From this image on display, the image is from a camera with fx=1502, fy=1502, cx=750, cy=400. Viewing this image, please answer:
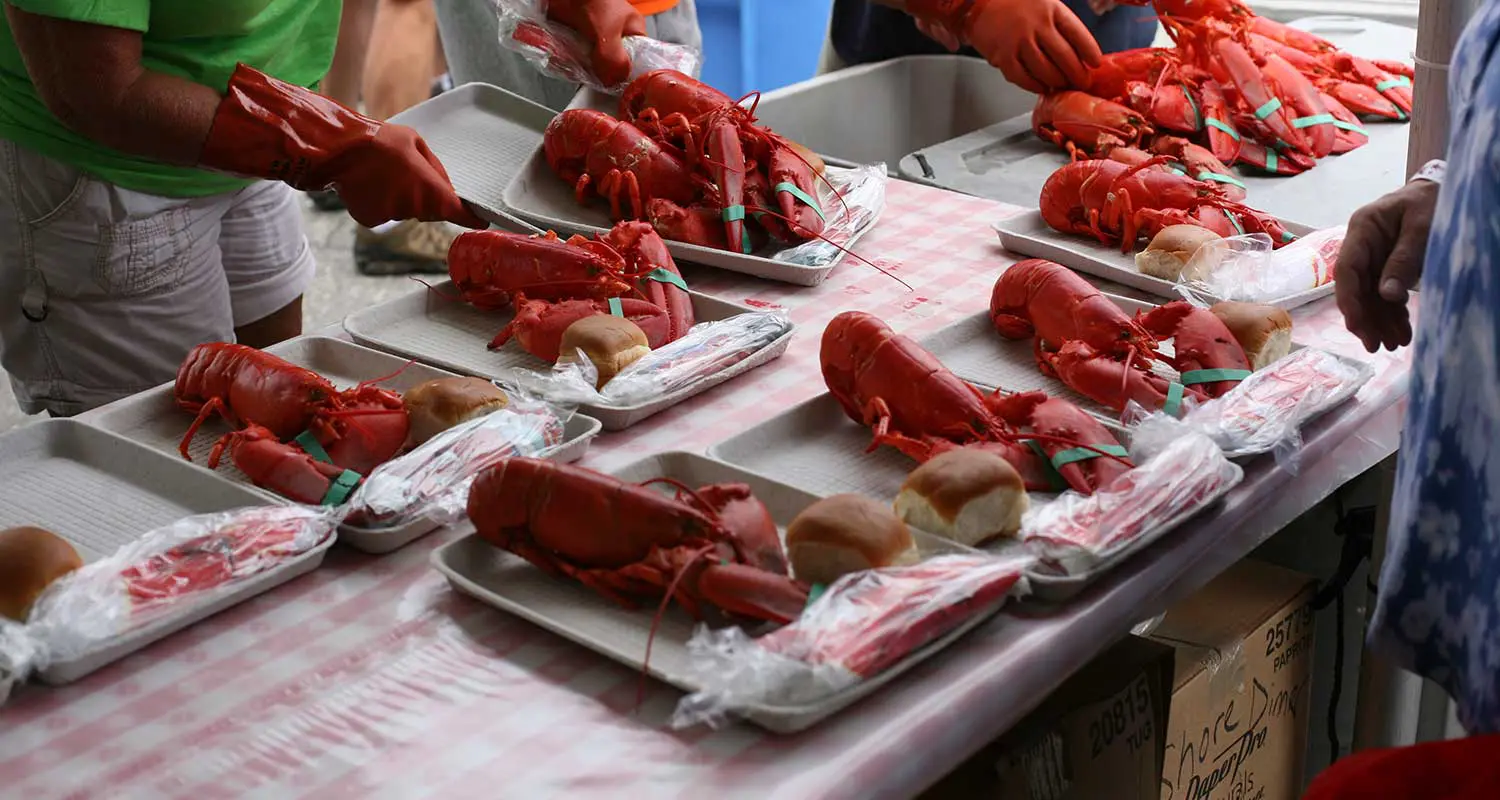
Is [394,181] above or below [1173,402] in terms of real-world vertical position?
above

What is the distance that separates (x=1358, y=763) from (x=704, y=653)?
1.46 feet

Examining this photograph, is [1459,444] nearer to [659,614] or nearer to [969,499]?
[969,499]

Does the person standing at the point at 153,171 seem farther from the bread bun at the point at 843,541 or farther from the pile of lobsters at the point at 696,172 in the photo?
the bread bun at the point at 843,541

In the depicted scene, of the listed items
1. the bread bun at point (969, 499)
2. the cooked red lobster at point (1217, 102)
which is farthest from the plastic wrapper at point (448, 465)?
the cooked red lobster at point (1217, 102)

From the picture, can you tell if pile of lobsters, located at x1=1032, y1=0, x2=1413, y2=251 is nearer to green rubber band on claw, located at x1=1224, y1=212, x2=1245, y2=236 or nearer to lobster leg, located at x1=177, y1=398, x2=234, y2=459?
green rubber band on claw, located at x1=1224, y1=212, x2=1245, y2=236

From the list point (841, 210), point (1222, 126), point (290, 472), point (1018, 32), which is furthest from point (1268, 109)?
point (290, 472)

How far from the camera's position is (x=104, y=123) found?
166 cm

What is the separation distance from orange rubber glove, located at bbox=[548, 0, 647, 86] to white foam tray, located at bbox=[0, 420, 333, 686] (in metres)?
1.08

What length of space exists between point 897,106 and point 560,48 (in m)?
0.75

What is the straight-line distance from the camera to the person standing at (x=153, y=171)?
5.42ft

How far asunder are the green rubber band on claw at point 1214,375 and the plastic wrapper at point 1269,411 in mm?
15

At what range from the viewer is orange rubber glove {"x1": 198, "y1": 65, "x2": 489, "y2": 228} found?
1.71 metres

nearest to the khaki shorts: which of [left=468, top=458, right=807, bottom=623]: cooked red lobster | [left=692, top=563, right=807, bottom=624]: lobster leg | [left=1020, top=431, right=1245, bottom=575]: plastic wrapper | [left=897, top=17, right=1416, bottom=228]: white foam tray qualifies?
[left=468, top=458, right=807, bottom=623]: cooked red lobster

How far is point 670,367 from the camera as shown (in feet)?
5.15
